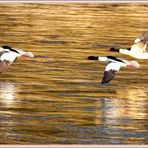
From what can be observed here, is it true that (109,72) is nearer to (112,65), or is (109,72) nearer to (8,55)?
(112,65)

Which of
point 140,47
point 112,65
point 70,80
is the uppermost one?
point 140,47

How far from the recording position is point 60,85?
25.5 feet

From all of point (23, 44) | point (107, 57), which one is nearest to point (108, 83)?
point (107, 57)

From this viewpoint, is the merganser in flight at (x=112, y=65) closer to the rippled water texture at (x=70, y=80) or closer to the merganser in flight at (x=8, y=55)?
the rippled water texture at (x=70, y=80)

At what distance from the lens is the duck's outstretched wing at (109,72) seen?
25.3ft

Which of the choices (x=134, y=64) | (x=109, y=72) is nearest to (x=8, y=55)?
(x=109, y=72)

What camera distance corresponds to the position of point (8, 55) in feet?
25.7

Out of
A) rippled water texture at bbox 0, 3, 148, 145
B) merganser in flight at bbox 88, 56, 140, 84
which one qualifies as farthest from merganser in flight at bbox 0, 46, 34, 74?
merganser in flight at bbox 88, 56, 140, 84

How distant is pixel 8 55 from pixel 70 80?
1.55 feet

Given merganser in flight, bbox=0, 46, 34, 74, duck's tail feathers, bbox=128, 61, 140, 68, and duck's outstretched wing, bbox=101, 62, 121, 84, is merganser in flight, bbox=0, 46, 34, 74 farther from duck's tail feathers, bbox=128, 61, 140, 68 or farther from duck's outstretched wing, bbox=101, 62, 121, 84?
duck's tail feathers, bbox=128, 61, 140, 68

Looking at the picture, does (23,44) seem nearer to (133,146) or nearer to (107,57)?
(107,57)

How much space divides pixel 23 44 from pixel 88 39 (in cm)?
46

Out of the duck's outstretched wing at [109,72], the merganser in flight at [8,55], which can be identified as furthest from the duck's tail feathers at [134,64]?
the merganser in flight at [8,55]

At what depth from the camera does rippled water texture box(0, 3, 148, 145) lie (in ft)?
24.3
